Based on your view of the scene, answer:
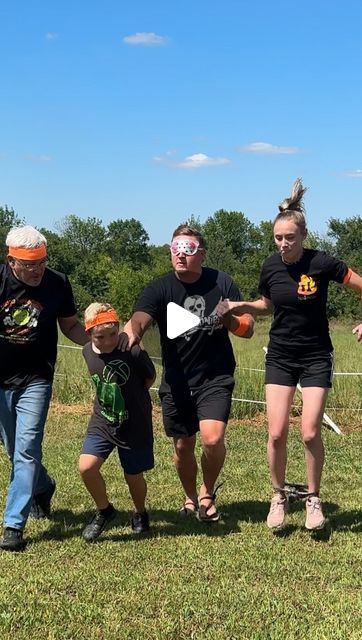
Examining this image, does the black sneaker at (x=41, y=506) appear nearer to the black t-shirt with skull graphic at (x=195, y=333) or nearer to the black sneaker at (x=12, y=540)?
the black sneaker at (x=12, y=540)

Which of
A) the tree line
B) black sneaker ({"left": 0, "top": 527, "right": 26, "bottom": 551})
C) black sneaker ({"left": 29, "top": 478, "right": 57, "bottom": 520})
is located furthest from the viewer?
the tree line

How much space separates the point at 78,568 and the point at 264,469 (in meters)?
2.83

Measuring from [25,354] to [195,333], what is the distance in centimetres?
115

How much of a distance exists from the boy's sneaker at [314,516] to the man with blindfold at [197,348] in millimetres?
656

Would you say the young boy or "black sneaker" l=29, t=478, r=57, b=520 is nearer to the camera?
the young boy

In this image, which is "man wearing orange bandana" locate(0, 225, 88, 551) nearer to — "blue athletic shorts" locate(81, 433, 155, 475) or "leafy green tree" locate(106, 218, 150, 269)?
"blue athletic shorts" locate(81, 433, 155, 475)

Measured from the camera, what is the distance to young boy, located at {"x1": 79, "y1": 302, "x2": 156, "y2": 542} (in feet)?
15.2

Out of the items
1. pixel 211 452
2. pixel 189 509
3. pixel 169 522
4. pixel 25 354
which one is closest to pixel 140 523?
pixel 169 522

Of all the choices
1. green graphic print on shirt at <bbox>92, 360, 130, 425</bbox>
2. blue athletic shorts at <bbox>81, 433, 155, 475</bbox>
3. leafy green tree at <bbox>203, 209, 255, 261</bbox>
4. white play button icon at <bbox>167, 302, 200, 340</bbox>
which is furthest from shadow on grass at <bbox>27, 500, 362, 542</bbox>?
leafy green tree at <bbox>203, 209, 255, 261</bbox>

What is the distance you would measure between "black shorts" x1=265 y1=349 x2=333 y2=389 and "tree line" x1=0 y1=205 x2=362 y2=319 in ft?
128

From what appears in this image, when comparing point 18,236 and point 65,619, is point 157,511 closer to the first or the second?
point 65,619

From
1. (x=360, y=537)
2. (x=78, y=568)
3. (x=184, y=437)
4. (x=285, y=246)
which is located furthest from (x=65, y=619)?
(x=285, y=246)

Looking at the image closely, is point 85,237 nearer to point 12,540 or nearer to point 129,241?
point 129,241

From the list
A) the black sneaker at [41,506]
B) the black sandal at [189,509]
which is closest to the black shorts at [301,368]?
the black sandal at [189,509]
